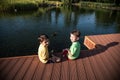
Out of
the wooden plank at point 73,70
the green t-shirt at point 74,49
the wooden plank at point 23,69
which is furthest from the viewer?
the green t-shirt at point 74,49

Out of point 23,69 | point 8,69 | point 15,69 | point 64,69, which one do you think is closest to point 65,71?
point 64,69

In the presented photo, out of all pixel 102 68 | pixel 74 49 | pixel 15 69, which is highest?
pixel 74 49

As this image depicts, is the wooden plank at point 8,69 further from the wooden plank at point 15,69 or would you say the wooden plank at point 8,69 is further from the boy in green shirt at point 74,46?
the boy in green shirt at point 74,46

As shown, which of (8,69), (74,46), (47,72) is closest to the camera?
(47,72)

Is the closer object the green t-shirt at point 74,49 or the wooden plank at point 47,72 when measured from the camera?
the wooden plank at point 47,72

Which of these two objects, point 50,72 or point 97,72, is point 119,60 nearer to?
point 97,72

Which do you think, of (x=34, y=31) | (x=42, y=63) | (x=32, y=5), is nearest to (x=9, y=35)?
(x=34, y=31)

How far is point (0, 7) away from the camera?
20.8 m

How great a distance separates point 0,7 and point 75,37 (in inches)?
751

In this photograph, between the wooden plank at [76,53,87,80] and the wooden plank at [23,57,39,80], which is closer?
the wooden plank at [23,57,39,80]

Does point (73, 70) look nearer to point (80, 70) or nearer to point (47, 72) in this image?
point (80, 70)

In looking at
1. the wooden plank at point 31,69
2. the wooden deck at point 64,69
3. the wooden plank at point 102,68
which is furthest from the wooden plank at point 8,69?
the wooden plank at point 102,68

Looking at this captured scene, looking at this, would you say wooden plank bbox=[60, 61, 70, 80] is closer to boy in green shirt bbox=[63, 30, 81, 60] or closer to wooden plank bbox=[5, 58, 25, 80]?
boy in green shirt bbox=[63, 30, 81, 60]

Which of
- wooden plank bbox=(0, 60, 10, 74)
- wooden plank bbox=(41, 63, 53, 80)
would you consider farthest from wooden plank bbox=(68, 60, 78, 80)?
wooden plank bbox=(0, 60, 10, 74)
